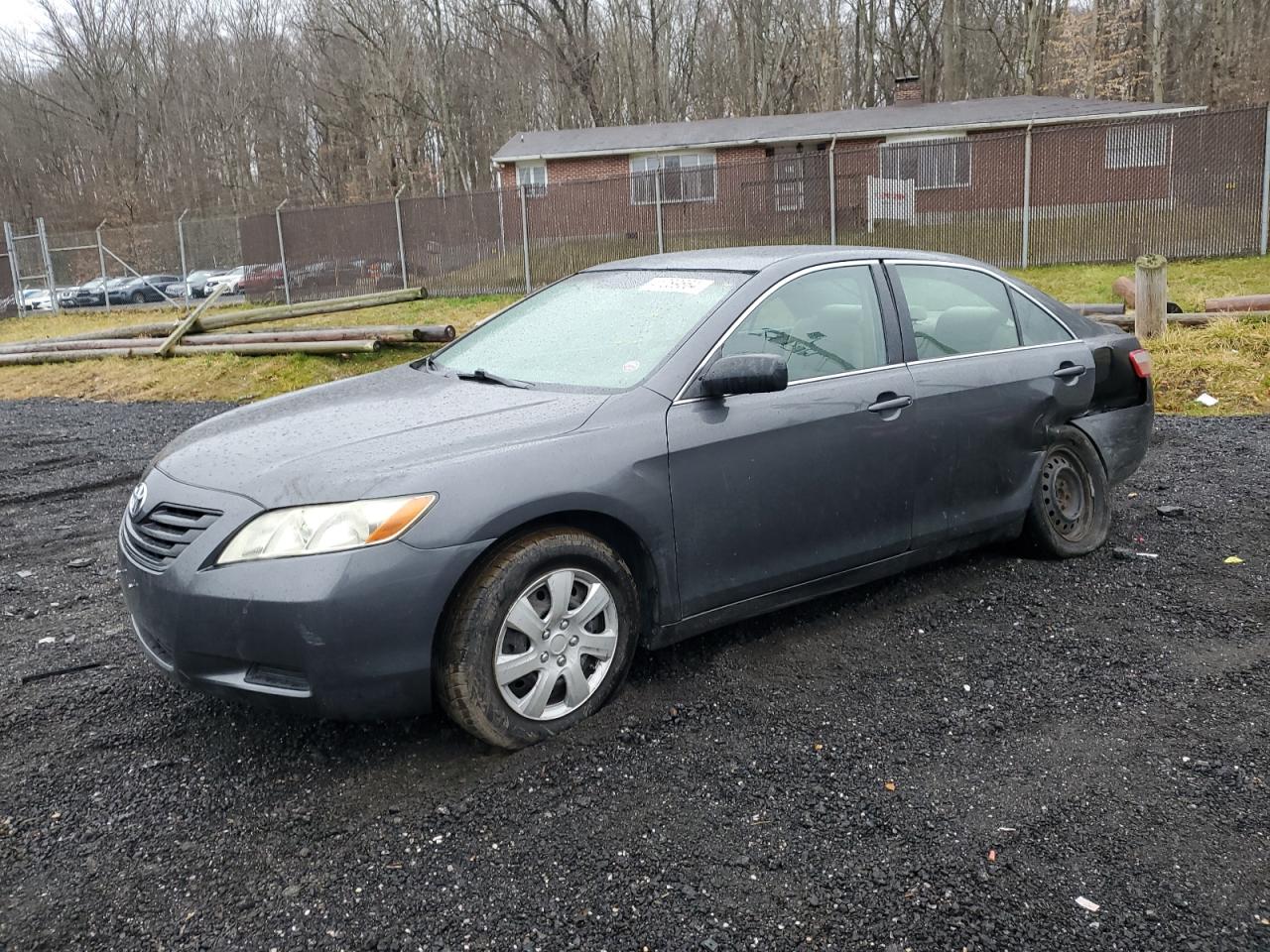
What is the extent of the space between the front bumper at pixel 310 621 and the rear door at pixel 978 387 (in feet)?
7.29

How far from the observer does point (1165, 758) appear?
342 cm

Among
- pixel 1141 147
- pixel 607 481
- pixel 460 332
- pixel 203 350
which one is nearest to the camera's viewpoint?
pixel 607 481

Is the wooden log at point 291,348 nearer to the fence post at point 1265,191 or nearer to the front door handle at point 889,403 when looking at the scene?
the front door handle at point 889,403

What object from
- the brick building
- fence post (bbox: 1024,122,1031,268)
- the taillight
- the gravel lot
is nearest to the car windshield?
the gravel lot

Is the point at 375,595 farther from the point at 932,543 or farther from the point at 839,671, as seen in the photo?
the point at 932,543

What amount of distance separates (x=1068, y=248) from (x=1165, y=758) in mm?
17779

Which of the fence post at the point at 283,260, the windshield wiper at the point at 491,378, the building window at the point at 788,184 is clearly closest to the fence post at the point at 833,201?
the building window at the point at 788,184

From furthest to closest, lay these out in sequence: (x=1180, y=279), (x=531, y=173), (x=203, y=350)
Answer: (x=531, y=173) → (x=1180, y=279) → (x=203, y=350)

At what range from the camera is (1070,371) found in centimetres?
520

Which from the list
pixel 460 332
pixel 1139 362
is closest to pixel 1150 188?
pixel 460 332

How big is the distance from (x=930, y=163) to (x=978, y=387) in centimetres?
1674

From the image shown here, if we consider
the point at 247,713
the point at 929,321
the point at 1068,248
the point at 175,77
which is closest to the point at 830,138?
the point at 1068,248

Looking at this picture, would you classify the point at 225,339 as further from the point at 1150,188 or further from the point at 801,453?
the point at 1150,188

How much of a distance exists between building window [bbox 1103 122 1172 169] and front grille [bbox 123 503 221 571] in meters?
18.7
